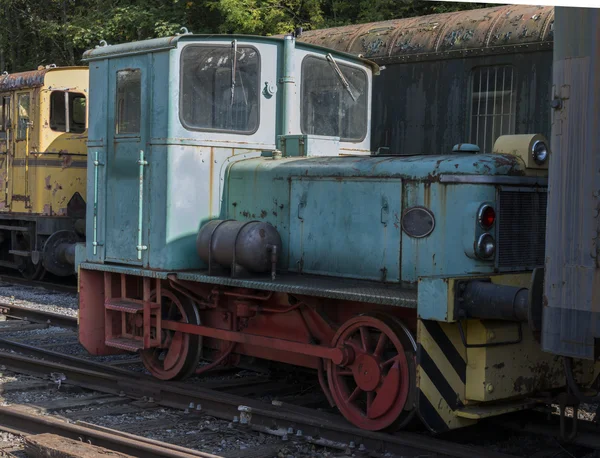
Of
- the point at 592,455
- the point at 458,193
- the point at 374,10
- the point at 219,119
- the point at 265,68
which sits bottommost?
the point at 592,455

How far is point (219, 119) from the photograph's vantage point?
22.5 feet

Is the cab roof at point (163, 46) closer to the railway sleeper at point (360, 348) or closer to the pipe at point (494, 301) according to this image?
the railway sleeper at point (360, 348)

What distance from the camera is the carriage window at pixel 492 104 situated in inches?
360

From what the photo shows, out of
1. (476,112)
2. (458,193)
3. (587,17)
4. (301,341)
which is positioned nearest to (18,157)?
(476,112)


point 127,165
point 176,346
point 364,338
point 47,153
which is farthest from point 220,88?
point 47,153

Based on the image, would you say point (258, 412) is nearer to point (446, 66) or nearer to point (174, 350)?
point (174, 350)

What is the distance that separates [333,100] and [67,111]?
7.71 meters

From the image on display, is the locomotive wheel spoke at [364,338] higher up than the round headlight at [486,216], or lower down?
lower down

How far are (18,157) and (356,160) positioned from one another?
974 centimetres

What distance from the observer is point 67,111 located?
13805mm

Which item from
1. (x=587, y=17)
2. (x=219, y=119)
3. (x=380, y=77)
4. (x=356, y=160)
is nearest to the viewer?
(x=587, y=17)

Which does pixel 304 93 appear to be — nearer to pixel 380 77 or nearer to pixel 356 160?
pixel 356 160

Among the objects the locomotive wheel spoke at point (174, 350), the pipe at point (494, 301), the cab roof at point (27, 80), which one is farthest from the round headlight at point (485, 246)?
the cab roof at point (27, 80)

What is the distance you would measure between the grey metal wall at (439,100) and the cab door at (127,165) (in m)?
4.08
